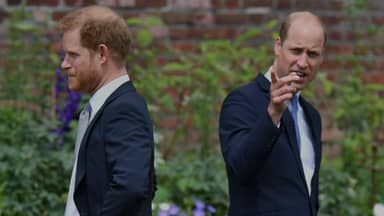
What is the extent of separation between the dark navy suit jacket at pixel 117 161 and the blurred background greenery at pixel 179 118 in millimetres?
1928

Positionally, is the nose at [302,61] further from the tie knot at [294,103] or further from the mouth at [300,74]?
the tie knot at [294,103]

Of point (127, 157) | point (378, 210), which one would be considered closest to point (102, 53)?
point (127, 157)

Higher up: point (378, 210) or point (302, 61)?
point (302, 61)

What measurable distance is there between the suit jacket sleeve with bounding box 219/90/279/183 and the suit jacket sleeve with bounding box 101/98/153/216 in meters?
0.39

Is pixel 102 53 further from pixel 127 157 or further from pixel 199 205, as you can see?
pixel 199 205

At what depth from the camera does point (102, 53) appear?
3.72m

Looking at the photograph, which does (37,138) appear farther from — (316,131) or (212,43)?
(316,131)

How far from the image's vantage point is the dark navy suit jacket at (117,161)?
3514 millimetres

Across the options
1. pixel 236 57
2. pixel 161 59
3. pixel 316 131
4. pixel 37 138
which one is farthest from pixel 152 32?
pixel 316 131

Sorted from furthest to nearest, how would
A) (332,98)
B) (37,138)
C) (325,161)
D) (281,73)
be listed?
(332,98)
(325,161)
(37,138)
(281,73)

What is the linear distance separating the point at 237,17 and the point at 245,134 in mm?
3052

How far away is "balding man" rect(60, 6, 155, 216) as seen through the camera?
3.53m

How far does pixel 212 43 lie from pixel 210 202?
1.20 meters

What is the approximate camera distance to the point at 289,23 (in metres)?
4.18
